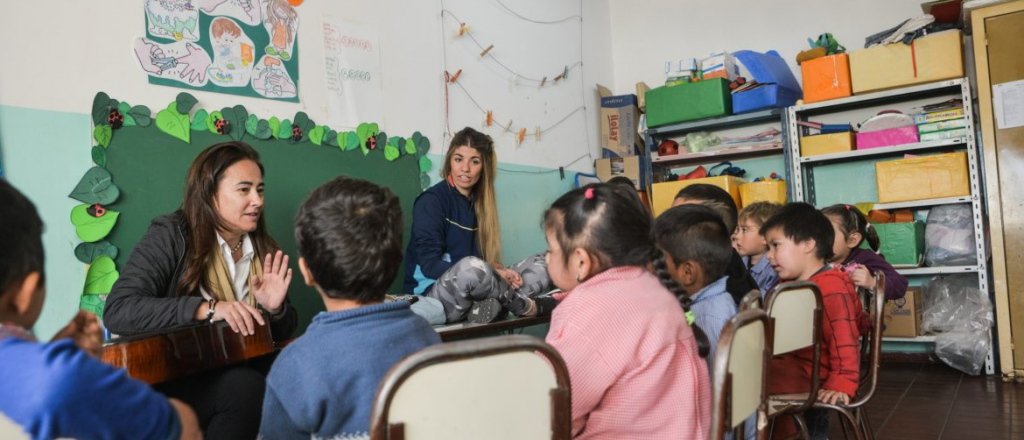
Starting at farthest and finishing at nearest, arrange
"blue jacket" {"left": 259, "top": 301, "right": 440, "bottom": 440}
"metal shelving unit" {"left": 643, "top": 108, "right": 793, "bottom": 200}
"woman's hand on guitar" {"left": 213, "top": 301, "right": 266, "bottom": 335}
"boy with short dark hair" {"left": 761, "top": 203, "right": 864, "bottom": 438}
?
1. "metal shelving unit" {"left": 643, "top": 108, "right": 793, "bottom": 200}
2. "boy with short dark hair" {"left": 761, "top": 203, "right": 864, "bottom": 438}
3. "woman's hand on guitar" {"left": 213, "top": 301, "right": 266, "bottom": 335}
4. "blue jacket" {"left": 259, "top": 301, "right": 440, "bottom": 440}

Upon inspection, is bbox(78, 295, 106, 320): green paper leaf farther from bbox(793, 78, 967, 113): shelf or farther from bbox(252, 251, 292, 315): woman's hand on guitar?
bbox(793, 78, 967, 113): shelf

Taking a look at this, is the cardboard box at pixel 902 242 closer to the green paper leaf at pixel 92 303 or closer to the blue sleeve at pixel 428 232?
the blue sleeve at pixel 428 232

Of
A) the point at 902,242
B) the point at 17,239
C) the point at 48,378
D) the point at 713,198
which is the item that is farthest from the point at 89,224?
the point at 902,242

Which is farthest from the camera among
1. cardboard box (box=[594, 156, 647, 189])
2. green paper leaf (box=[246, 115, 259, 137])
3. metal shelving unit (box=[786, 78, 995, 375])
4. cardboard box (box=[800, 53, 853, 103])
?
cardboard box (box=[594, 156, 647, 189])

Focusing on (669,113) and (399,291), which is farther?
(669,113)

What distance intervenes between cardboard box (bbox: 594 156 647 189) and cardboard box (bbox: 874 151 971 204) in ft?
4.76

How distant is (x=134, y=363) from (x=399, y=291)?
6.02 ft

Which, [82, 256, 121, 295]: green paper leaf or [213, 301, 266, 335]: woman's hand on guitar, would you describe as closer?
[213, 301, 266, 335]: woman's hand on guitar

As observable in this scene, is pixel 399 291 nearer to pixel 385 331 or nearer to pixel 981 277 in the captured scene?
pixel 385 331

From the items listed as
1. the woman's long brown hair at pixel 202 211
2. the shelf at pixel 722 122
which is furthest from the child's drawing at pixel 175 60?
the shelf at pixel 722 122

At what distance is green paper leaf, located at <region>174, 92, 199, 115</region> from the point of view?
2.16m

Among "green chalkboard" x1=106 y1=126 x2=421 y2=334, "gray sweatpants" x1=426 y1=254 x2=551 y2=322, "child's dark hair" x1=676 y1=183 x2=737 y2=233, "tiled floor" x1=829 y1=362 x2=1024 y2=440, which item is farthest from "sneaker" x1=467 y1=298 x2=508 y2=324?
"tiled floor" x1=829 y1=362 x2=1024 y2=440

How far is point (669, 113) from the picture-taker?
4.59 meters

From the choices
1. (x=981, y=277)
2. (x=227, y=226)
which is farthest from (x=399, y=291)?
(x=981, y=277)
